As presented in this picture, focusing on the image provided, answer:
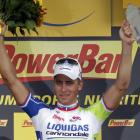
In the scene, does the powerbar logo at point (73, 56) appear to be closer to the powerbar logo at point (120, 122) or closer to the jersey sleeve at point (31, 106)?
the powerbar logo at point (120, 122)

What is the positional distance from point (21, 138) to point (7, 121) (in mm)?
166

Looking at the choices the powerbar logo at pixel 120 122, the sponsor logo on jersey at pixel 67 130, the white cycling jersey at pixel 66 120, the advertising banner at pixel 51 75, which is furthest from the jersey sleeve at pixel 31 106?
the powerbar logo at pixel 120 122

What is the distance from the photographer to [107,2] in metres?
3.65

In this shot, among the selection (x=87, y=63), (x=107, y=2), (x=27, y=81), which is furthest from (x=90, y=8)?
(x=27, y=81)

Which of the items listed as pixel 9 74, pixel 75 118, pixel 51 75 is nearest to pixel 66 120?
pixel 75 118

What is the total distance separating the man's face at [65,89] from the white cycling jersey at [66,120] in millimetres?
67

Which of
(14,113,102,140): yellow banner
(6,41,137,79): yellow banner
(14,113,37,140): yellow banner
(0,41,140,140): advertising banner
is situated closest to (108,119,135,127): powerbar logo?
(0,41,140,140): advertising banner

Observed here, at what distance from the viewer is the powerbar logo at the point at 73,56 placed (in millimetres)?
3674

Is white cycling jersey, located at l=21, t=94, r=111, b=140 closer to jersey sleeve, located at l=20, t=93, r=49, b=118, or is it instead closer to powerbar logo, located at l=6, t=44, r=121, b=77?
jersey sleeve, located at l=20, t=93, r=49, b=118

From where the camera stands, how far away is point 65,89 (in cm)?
278

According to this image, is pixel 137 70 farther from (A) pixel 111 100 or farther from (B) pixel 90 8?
(A) pixel 111 100

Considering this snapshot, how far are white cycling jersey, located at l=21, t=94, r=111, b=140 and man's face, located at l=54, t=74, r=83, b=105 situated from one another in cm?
7

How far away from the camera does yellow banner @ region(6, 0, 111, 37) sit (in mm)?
3650

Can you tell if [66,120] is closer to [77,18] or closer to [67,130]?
[67,130]
